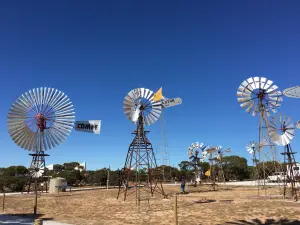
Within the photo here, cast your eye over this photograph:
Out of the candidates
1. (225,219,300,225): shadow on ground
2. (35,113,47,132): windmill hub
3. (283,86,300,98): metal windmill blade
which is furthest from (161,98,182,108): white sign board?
(283,86,300,98): metal windmill blade

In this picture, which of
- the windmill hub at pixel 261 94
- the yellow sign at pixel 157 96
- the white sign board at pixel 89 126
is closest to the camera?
the white sign board at pixel 89 126

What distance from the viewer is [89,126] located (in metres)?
17.0

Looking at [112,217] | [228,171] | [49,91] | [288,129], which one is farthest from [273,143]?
[228,171]

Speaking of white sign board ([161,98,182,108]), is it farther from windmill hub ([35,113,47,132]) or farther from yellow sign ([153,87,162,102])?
windmill hub ([35,113,47,132])

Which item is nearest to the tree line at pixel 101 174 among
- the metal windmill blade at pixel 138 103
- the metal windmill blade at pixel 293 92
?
the metal windmill blade at pixel 138 103

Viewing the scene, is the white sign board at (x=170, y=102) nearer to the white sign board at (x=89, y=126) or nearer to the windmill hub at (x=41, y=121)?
the white sign board at (x=89, y=126)

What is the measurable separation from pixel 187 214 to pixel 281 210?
5.37 meters

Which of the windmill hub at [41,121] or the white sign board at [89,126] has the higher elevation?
the windmill hub at [41,121]

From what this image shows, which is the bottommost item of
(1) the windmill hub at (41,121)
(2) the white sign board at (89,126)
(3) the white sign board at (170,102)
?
(2) the white sign board at (89,126)

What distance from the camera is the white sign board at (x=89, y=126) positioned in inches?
667

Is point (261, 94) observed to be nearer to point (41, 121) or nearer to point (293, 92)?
point (293, 92)

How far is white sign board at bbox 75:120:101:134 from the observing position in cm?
1694

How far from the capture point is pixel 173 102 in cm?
2511

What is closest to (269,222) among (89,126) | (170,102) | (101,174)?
(89,126)
